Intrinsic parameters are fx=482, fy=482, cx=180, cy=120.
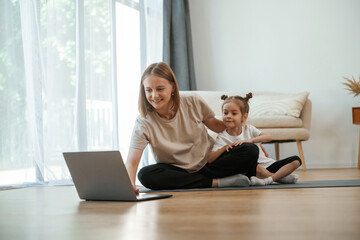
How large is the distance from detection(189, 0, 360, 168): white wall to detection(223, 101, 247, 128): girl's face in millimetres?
2648

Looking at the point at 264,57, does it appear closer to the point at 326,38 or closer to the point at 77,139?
the point at 326,38

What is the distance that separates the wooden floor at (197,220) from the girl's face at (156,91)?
611 mm

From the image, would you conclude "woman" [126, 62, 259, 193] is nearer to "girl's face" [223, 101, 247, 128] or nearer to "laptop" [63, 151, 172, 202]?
"girl's face" [223, 101, 247, 128]

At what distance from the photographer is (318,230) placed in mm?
828

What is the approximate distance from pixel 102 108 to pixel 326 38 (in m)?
2.57

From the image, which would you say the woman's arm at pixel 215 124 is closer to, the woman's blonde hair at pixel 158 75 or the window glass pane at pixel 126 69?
the woman's blonde hair at pixel 158 75

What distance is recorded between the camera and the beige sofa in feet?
13.1

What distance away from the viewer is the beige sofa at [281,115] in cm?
398

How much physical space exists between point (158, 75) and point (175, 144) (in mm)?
322

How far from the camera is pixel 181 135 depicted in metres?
2.16

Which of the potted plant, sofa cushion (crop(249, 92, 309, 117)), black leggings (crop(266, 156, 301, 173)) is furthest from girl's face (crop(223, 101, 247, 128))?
the potted plant

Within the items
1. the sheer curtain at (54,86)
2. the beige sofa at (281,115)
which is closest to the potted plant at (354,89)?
the beige sofa at (281,115)

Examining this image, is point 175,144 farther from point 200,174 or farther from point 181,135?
point 200,174

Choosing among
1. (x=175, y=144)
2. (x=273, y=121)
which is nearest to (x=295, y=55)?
(x=273, y=121)
